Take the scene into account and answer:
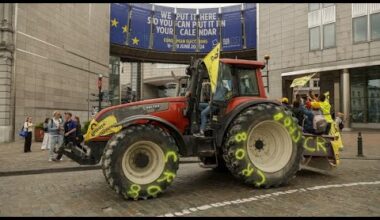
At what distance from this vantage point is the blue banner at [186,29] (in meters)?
40.0

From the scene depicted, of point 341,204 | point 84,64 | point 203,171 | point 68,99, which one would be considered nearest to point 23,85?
point 68,99

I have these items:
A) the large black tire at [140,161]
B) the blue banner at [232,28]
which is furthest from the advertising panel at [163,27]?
the large black tire at [140,161]

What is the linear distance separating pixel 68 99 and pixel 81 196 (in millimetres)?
23498

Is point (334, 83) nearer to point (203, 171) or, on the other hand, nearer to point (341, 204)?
point (203, 171)

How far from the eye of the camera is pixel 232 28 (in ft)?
131

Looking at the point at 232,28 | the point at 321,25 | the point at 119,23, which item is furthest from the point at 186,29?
the point at 321,25

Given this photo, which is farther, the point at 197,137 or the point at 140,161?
the point at 197,137

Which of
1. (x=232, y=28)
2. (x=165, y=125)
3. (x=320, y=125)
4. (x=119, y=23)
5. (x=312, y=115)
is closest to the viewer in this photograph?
(x=165, y=125)

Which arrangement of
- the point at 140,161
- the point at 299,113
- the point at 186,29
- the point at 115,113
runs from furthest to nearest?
the point at 186,29 < the point at 299,113 < the point at 115,113 < the point at 140,161

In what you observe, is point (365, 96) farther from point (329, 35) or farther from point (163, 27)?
point (163, 27)

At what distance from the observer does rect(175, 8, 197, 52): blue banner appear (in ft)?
131

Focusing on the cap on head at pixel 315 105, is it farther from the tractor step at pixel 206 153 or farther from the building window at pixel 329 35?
the building window at pixel 329 35

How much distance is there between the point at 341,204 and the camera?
5.94 meters

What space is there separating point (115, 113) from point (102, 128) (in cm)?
39
